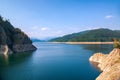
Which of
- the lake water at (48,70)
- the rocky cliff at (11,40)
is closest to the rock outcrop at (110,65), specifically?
the lake water at (48,70)

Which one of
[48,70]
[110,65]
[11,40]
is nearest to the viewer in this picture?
[110,65]

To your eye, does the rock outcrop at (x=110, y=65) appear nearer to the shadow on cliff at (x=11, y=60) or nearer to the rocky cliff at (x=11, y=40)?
the shadow on cliff at (x=11, y=60)

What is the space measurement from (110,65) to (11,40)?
11084 centimetres

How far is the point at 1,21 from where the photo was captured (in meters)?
160

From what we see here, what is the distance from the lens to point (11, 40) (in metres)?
156

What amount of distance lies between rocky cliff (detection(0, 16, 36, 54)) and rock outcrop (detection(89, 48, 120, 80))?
75592 mm

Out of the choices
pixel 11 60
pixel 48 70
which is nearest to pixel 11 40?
pixel 11 60

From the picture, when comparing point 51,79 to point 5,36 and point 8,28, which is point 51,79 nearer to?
point 5,36

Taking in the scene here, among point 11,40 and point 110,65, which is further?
point 11,40

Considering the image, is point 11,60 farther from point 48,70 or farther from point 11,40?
point 11,40

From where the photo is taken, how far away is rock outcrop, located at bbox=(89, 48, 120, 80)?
4076cm

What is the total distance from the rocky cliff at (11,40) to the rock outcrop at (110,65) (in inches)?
2976

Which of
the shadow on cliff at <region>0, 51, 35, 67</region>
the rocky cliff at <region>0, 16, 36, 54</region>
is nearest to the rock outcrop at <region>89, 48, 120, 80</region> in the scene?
the shadow on cliff at <region>0, 51, 35, 67</region>

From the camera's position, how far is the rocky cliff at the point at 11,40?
139 metres
